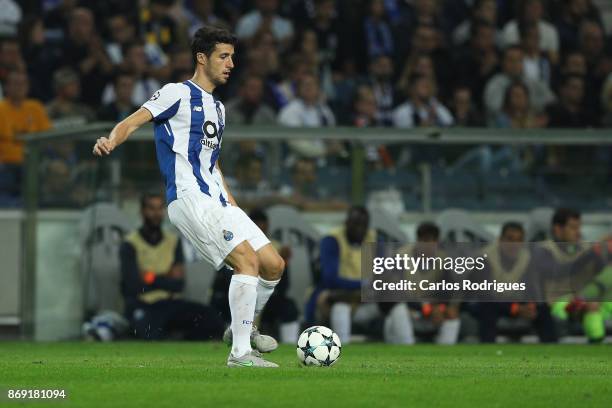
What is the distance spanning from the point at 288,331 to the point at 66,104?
4.20 m

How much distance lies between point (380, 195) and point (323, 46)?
4033 mm

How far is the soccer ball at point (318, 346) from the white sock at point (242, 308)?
0.53 metres

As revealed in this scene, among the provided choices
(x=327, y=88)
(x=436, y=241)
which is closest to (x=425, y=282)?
(x=436, y=241)

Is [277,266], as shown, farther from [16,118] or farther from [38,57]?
[38,57]

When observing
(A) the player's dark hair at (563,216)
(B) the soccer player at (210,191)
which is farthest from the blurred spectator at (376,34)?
(B) the soccer player at (210,191)

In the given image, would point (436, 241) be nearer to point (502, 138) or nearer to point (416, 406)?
point (502, 138)

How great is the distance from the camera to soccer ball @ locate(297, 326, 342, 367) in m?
10.1

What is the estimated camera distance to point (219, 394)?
8039mm

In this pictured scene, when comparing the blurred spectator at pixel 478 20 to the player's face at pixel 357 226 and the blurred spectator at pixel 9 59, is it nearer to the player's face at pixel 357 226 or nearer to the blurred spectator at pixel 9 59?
the player's face at pixel 357 226

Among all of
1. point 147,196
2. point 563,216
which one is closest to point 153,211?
point 147,196

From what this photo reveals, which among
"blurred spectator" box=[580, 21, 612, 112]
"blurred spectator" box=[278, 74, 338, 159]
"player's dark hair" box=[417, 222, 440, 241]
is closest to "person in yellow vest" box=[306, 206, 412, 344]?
"player's dark hair" box=[417, 222, 440, 241]

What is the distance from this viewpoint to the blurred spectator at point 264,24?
1995 cm

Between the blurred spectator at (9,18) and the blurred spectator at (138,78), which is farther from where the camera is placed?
the blurred spectator at (9,18)

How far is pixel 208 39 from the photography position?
33.4ft
